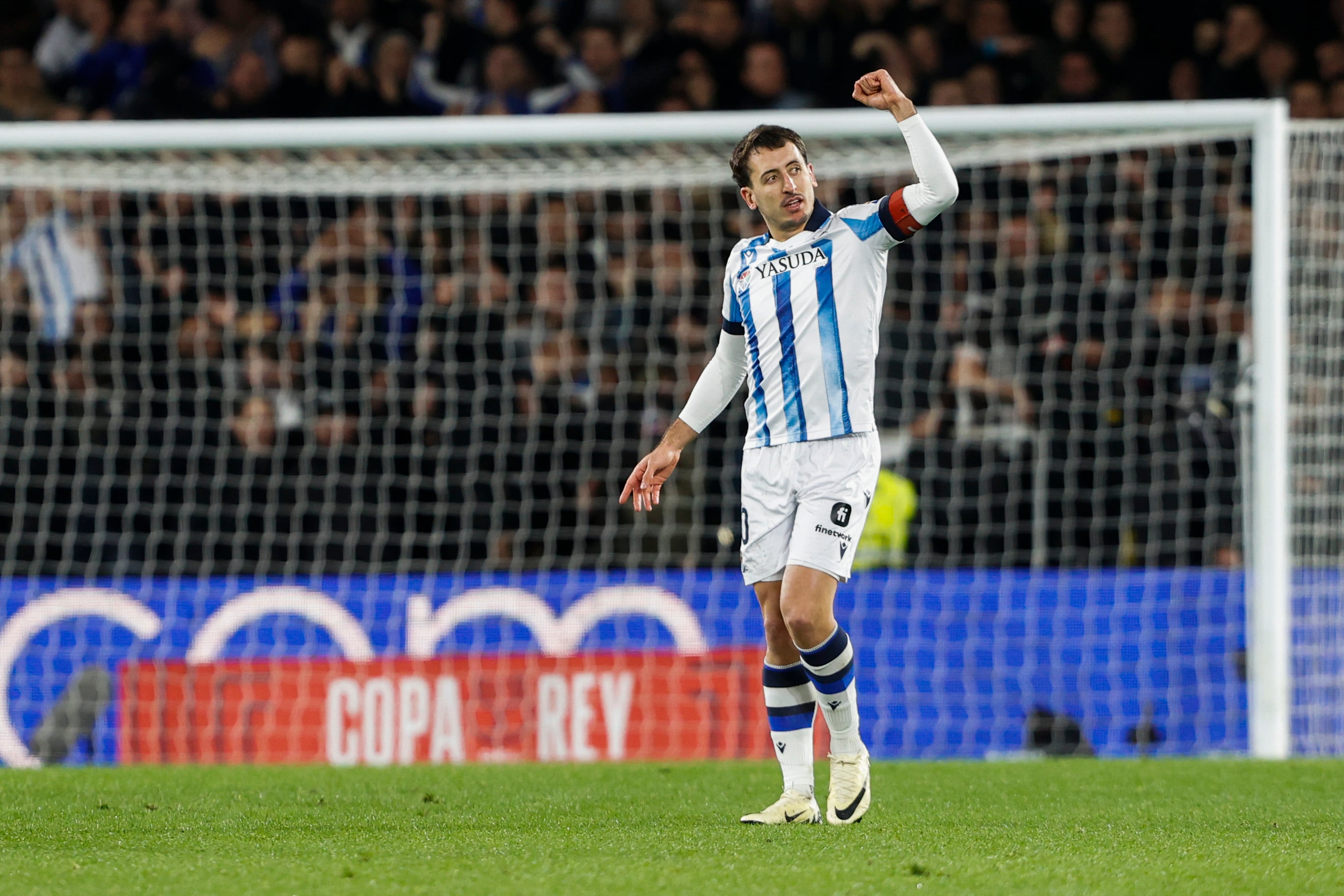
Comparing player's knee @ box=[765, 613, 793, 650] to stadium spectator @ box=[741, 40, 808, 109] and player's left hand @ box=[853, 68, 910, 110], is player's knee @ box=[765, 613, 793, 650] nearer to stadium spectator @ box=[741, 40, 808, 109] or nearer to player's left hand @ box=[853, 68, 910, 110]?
player's left hand @ box=[853, 68, 910, 110]

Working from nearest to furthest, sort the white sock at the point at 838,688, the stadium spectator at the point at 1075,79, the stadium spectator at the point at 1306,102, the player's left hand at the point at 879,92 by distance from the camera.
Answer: the player's left hand at the point at 879,92
the white sock at the point at 838,688
the stadium spectator at the point at 1306,102
the stadium spectator at the point at 1075,79

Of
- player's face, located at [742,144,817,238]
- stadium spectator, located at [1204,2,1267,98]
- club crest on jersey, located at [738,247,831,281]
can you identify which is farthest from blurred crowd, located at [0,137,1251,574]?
player's face, located at [742,144,817,238]

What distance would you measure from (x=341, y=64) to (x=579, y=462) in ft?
11.8

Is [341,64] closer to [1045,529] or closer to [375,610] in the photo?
[375,610]

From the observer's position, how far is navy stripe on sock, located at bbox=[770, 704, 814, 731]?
481 cm

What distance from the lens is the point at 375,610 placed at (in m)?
8.10

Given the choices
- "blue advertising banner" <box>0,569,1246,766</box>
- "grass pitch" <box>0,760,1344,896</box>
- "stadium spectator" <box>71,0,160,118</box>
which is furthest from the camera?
"stadium spectator" <box>71,0,160,118</box>

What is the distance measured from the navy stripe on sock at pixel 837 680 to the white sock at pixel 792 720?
16 centimetres

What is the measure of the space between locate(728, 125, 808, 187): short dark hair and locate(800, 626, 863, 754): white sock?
129 cm

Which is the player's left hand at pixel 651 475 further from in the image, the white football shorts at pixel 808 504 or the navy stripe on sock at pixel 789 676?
the navy stripe on sock at pixel 789 676

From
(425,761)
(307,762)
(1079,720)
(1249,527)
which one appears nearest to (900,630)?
(1079,720)

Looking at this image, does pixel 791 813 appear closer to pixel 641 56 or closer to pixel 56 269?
pixel 56 269

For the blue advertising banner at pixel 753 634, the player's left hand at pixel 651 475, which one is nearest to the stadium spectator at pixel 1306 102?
the blue advertising banner at pixel 753 634

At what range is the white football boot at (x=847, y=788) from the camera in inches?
184
